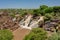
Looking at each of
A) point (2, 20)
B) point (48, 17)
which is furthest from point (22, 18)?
point (2, 20)

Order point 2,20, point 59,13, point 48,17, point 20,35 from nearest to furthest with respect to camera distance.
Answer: point 20,35 < point 2,20 < point 48,17 < point 59,13

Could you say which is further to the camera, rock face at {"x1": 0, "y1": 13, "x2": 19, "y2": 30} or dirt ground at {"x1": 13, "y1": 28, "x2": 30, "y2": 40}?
rock face at {"x1": 0, "y1": 13, "x2": 19, "y2": 30}

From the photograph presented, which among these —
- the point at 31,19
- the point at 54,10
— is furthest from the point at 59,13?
the point at 31,19

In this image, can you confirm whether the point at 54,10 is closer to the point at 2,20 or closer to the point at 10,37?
the point at 2,20

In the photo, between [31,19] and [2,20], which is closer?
[2,20]

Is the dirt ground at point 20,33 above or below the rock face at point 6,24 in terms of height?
below

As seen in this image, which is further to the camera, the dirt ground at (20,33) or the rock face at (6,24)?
the rock face at (6,24)

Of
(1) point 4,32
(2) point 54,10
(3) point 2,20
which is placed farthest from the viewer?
(2) point 54,10

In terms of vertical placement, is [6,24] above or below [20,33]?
above

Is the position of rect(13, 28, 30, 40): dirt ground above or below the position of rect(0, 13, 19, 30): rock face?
below

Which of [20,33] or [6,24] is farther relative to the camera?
[6,24]
